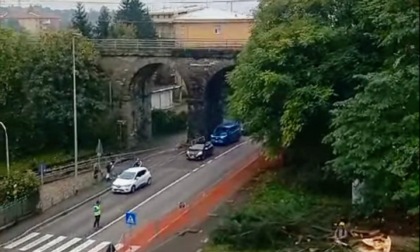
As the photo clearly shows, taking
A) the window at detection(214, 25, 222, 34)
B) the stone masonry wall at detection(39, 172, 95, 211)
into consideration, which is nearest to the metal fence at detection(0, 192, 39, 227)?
the stone masonry wall at detection(39, 172, 95, 211)

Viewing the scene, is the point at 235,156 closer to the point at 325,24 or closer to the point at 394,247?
the point at 325,24

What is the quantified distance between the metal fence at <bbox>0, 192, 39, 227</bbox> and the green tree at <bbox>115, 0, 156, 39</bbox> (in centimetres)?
2870

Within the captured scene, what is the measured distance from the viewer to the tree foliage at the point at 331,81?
18234 mm

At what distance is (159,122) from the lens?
1784 inches

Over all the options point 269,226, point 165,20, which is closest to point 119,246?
point 269,226

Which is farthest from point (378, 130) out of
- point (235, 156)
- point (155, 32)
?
point (155, 32)

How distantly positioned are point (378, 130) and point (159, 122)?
28.0 meters

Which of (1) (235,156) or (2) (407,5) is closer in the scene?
(2) (407,5)

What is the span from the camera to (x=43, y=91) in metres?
35.1

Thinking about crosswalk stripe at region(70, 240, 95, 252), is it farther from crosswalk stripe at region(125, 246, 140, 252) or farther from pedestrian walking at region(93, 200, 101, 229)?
crosswalk stripe at region(125, 246, 140, 252)

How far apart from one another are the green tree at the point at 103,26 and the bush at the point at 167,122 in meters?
7.18

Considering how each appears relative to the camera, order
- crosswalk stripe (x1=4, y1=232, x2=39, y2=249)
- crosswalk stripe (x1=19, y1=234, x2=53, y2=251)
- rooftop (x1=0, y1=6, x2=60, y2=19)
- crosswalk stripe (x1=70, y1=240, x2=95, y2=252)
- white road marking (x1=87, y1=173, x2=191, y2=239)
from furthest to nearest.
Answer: rooftop (x1=0, y1=6, x2=60, y2=19) < white road marking (x1=87, y1=173, x2=191, y2=239) < crosswalk stripe (x1=4, y1=232, x2=39, y2=249) < crosswalk stripe (x1=19, y1=234, x2=53, y2=251) < crosswalk stripe (x1=70, y1=240, x2=95, y2=252)

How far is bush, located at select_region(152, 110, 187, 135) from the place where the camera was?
45094 mm

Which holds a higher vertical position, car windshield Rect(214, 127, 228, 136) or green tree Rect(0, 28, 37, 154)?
green tree Rect(0, 28, 37, 154)
